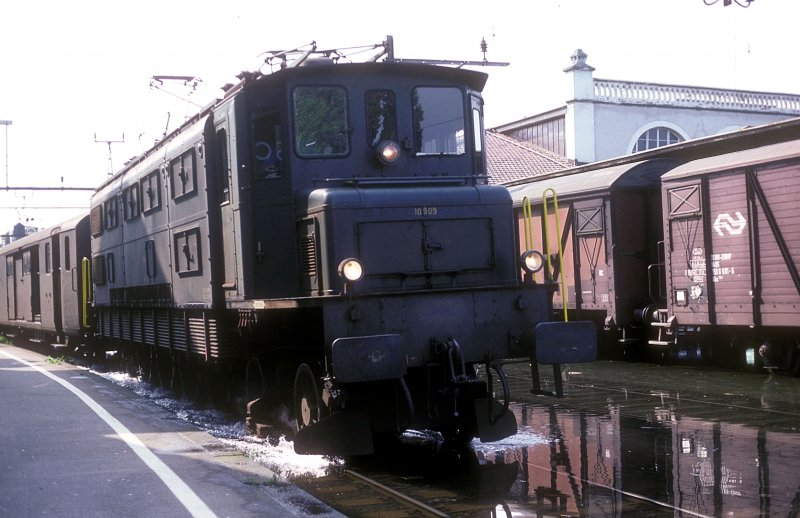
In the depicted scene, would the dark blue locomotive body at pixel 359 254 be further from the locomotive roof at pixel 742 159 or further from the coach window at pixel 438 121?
the locomotive roof at pixel 742 159

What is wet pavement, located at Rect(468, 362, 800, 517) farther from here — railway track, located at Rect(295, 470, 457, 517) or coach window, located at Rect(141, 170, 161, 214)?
coach window, located at Rect(141, 170, 161, 214)

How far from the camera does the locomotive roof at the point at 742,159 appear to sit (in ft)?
44.8

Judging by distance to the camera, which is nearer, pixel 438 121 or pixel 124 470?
pixel 124 470

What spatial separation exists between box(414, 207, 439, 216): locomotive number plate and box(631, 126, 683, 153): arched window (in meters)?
29.2

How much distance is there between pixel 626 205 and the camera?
17.3 meters

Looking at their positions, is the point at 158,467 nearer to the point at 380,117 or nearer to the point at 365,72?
the point at 380,117

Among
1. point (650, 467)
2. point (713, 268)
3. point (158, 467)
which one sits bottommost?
point (650, 467)

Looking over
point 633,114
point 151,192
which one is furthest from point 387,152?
point 633,114

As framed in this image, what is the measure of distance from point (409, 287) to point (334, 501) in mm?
2041

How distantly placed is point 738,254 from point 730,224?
48cm

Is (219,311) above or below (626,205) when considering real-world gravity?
below

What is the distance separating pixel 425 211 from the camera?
326 inches

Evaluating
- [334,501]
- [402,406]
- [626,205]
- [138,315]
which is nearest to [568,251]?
[626,205]

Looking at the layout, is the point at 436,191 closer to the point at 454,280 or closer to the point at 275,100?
the point at 454,280
